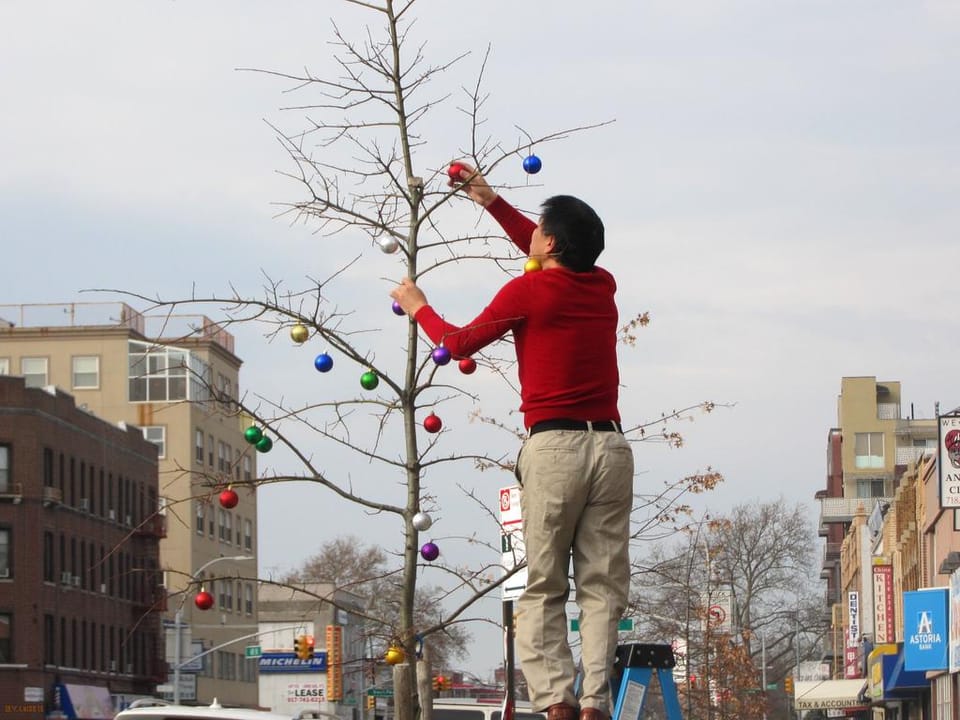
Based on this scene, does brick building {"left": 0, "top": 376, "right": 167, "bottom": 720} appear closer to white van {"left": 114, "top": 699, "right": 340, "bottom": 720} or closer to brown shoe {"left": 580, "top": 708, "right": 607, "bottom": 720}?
white van {"left": 114, "top": 699, "right": 340, "bottom": 720}

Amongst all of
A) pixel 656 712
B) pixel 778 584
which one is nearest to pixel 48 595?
pixel 778 584

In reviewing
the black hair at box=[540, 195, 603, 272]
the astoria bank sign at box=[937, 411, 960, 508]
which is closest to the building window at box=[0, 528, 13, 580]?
the astoria bank sign at box=[937, 411, 960, 508]

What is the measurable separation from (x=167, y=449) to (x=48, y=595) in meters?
24.9

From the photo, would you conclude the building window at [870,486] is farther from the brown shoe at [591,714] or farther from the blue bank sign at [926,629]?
the brown shoe at [591,714]

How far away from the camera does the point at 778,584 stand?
98250 mm

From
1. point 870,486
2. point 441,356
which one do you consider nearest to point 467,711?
point 441,356

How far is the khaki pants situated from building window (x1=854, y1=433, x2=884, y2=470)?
115154 millimetres

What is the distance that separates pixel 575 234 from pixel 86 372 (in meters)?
83.5

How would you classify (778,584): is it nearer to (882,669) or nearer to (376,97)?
(882,669)

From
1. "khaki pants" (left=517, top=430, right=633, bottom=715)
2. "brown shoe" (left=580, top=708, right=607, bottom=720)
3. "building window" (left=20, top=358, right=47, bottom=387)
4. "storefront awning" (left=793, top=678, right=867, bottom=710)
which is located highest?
"building window" (left=20, top=358, right=47, bottom=387)

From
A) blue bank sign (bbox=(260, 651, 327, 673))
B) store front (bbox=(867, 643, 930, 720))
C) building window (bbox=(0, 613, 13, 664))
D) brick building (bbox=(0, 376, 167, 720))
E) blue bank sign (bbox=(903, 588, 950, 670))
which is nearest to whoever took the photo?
blue bank sign (bbox=(903, 588, 950, 670))

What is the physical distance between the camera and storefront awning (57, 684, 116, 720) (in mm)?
63844

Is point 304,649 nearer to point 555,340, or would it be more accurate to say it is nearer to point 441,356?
point 441,356

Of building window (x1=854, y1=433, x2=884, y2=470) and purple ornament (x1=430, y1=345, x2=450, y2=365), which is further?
building window (x1=854, y1=433, x2=884, y2=470)
